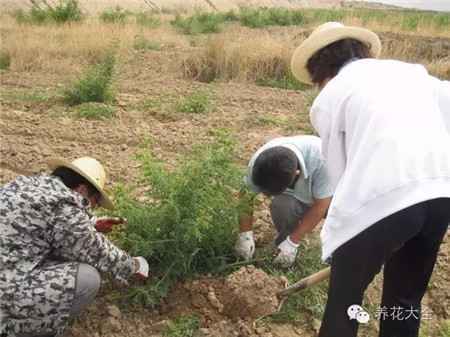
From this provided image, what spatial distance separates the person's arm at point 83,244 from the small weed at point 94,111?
3635mm

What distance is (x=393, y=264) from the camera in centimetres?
230

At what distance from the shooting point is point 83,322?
9.24ft

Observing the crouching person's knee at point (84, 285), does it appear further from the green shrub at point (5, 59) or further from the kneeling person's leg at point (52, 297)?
the green shrub at point (5, 59)

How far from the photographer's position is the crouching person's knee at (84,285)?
8.26 ft

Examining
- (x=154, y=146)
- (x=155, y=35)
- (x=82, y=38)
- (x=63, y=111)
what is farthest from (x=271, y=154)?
(x=155, y=35)

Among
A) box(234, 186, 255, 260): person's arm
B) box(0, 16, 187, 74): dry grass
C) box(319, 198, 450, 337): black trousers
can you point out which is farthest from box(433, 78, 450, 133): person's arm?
box(0, 16, 187, 74): dry grass

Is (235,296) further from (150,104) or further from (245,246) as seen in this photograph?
(150,104)

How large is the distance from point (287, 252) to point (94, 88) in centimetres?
418

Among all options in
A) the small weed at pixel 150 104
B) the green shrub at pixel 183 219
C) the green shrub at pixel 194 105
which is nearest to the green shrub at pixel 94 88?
the small weed at pixel 150 104

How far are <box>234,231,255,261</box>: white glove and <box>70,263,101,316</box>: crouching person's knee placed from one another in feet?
3.00

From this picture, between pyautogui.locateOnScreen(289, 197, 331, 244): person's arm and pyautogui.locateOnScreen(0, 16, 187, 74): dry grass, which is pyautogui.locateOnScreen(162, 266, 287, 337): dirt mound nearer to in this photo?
pyautogui.locateOnScreen(289, 197, 331, 244): person's arm

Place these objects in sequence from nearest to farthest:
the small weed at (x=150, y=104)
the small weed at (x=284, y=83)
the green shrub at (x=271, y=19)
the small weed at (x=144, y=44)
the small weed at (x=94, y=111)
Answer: the small weed at (x=94, y=111)
the small weed at (x=150, y=104)
the small weed at (x=284, y=83)
the small weed at (x=144, y=44)
the green shrub at (x=271, y=19)

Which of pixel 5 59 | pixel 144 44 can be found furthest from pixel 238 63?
pixel 5 59

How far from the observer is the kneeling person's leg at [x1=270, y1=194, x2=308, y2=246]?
3270 mm
